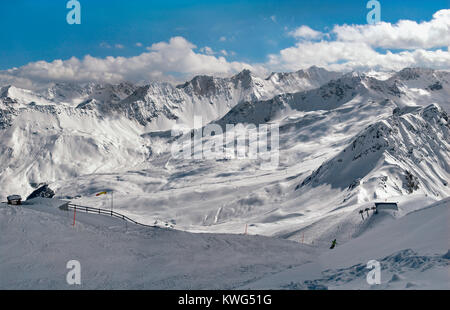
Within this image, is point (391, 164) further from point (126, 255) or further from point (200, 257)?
point (126, 255)

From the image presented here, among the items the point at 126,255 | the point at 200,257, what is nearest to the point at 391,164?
the point at 200,257

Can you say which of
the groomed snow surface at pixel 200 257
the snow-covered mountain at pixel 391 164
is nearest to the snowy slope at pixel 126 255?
the groomed snow surface at pixel 200 257

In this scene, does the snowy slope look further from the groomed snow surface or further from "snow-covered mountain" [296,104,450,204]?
"snow-covered mountain" [296,104,450,204]

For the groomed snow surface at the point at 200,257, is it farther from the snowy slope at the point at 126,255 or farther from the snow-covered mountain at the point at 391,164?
the snow-covered mountain at the point at 391,164

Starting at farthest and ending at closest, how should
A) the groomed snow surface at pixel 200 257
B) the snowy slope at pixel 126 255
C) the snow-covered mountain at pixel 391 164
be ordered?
the snow-covered mountain at pixel 391 164
the snowy slope at pixel 126 255
the groomed snow surface at pixel 200 257

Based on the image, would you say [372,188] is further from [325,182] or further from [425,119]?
[425,119]

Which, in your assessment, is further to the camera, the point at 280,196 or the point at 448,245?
the point at 280,196

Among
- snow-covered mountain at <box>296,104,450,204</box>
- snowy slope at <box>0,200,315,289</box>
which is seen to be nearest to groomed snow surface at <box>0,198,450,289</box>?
snowy slope at <box>0,200,315,289</box>
